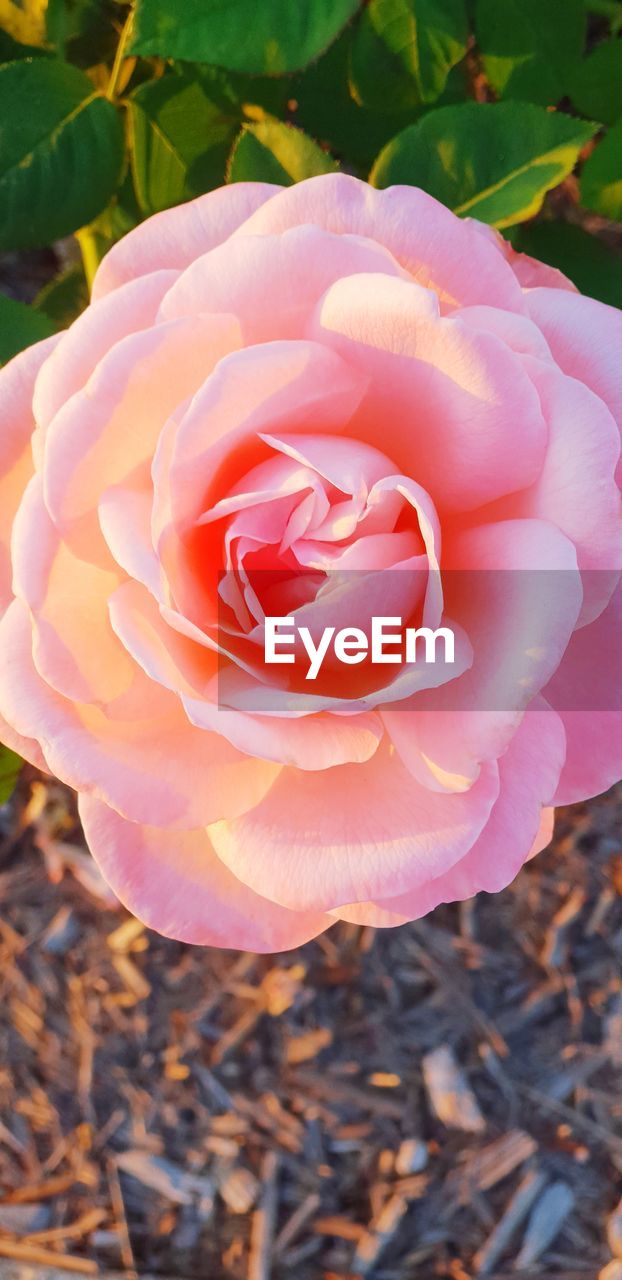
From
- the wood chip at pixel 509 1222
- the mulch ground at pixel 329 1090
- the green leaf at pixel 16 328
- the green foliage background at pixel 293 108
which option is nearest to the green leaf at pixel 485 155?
the green foliage background at pixel 293 108

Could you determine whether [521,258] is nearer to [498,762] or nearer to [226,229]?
[226,229]

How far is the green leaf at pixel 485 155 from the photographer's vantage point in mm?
869

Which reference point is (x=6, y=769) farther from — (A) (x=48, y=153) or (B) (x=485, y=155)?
(B) (x=485, y=155)

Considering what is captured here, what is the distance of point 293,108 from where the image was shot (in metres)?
1.21

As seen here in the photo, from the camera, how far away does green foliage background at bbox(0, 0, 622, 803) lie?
81cm

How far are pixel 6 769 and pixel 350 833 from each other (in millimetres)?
476

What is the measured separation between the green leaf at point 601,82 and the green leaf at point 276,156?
0.32 metres

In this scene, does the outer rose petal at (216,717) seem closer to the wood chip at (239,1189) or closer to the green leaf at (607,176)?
the green leaf at (607,176)

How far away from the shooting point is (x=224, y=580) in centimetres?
64

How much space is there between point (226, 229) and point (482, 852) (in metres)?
0.44

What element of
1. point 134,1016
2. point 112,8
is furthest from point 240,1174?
point 112,8

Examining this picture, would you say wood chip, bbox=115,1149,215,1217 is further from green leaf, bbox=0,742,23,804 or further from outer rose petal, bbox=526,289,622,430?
outer rose petal, bbox=526,289,622,430

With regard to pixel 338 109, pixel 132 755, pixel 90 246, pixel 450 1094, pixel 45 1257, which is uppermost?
pixel 338 109

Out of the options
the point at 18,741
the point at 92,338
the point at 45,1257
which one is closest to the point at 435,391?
the point at 92,338
